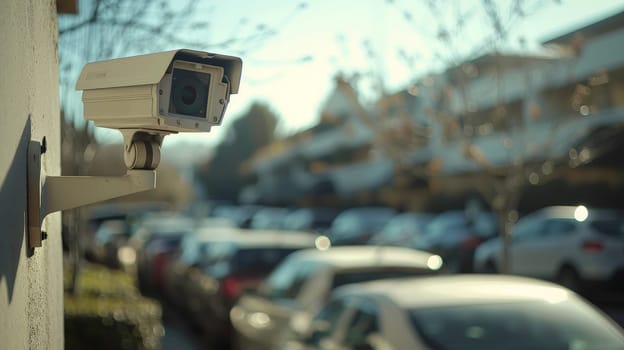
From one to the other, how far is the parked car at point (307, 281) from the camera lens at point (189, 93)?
4.94 metres

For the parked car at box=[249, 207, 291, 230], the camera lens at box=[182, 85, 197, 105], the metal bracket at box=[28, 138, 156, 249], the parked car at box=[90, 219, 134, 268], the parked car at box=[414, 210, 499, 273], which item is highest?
the parked car at box=[249, 207, 291, 230]

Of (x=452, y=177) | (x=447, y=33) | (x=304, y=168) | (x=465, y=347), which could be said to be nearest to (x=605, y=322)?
(x=465, y=347)

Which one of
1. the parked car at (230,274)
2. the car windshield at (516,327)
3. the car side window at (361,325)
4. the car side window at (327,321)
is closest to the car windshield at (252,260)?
Answer: the parked car at (230,274)

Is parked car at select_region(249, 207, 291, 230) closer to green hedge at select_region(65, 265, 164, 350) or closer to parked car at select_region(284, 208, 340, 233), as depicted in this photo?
parked car at select_region(284, 208, 340, 233)

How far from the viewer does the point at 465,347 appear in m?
5.04

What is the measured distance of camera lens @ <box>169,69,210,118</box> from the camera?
279 centimetres

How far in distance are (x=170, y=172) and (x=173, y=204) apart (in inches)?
94.4

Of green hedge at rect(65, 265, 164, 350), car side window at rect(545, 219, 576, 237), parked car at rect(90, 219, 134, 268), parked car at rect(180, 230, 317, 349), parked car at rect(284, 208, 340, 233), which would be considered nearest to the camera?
green hedge at rect(65, 265, 164, 350)

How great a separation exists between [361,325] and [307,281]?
3.02 m

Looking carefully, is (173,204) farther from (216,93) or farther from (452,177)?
(216,93)

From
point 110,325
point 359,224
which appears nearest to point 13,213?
point 110,325

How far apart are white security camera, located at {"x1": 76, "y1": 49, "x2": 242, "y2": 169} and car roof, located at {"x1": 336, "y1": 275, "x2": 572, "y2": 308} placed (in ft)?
9.61

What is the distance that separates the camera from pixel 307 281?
8805 mm

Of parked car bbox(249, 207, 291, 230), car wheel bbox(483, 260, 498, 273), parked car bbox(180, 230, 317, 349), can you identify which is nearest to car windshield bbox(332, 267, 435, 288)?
parked car bbox(180, 230, 317, 349)
